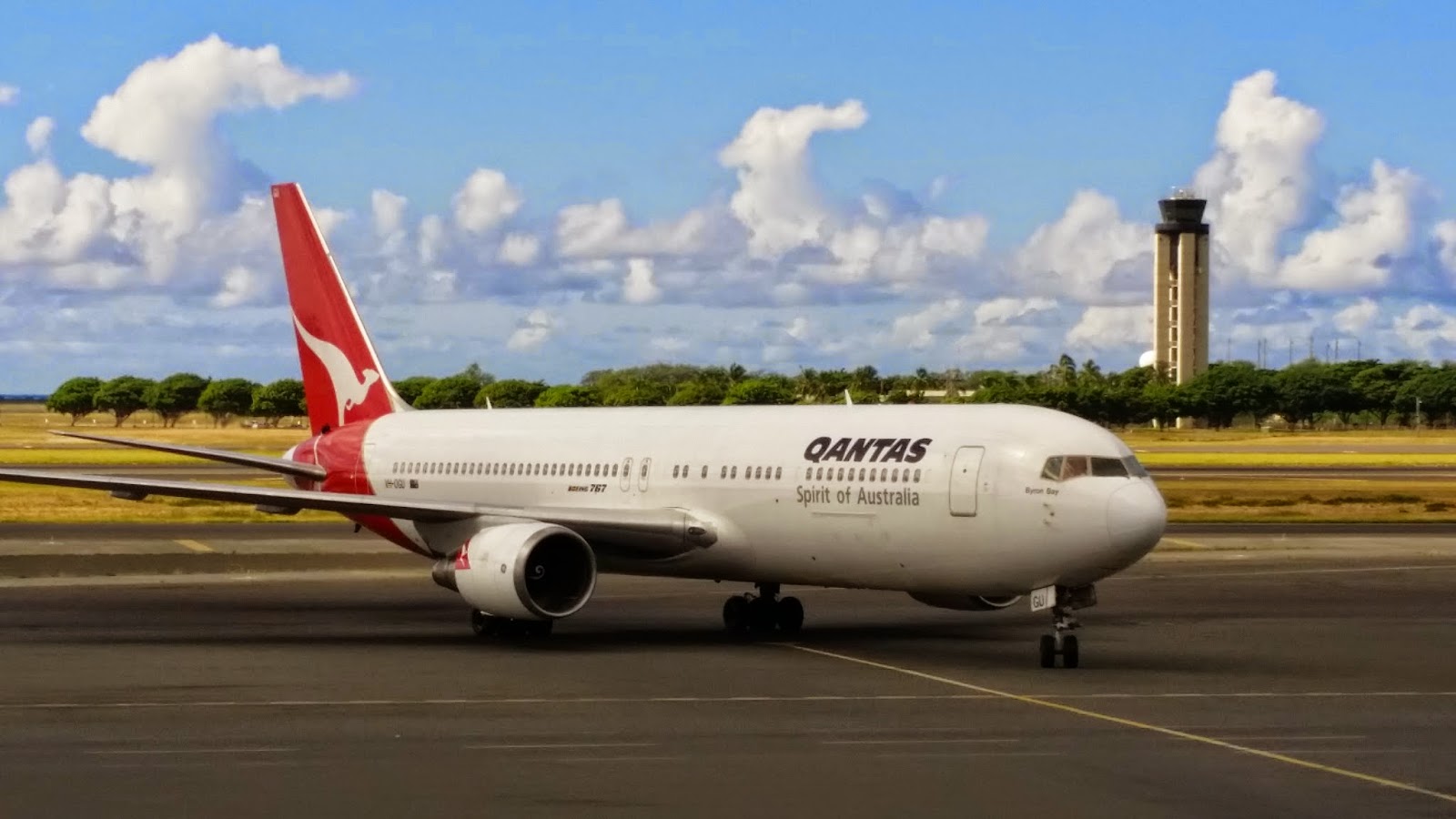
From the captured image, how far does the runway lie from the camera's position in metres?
16.6

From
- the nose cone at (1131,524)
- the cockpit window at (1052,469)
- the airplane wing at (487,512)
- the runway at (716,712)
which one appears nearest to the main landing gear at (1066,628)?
the runway at (716,712)

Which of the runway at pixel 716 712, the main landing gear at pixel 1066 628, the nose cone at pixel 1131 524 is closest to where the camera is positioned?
the runway at pixel 716 712

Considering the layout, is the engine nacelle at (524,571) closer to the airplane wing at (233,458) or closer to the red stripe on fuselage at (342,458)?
the airplane wing at (233,458)

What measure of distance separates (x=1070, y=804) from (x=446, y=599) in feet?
80.1

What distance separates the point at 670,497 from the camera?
3189cm

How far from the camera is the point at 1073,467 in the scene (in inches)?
1043

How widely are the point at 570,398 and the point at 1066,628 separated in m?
162

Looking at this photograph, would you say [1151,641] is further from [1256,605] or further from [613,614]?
[613,614]

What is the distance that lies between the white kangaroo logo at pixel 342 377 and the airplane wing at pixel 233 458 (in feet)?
5.10

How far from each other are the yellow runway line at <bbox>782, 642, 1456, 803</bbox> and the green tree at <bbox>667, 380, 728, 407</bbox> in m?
116

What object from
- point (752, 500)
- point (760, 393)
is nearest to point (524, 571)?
point (752, 500)

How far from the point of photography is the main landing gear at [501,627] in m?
31.2

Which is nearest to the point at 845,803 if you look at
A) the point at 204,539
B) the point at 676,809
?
the point at 676,809

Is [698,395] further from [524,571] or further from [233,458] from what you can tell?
[524,571]
